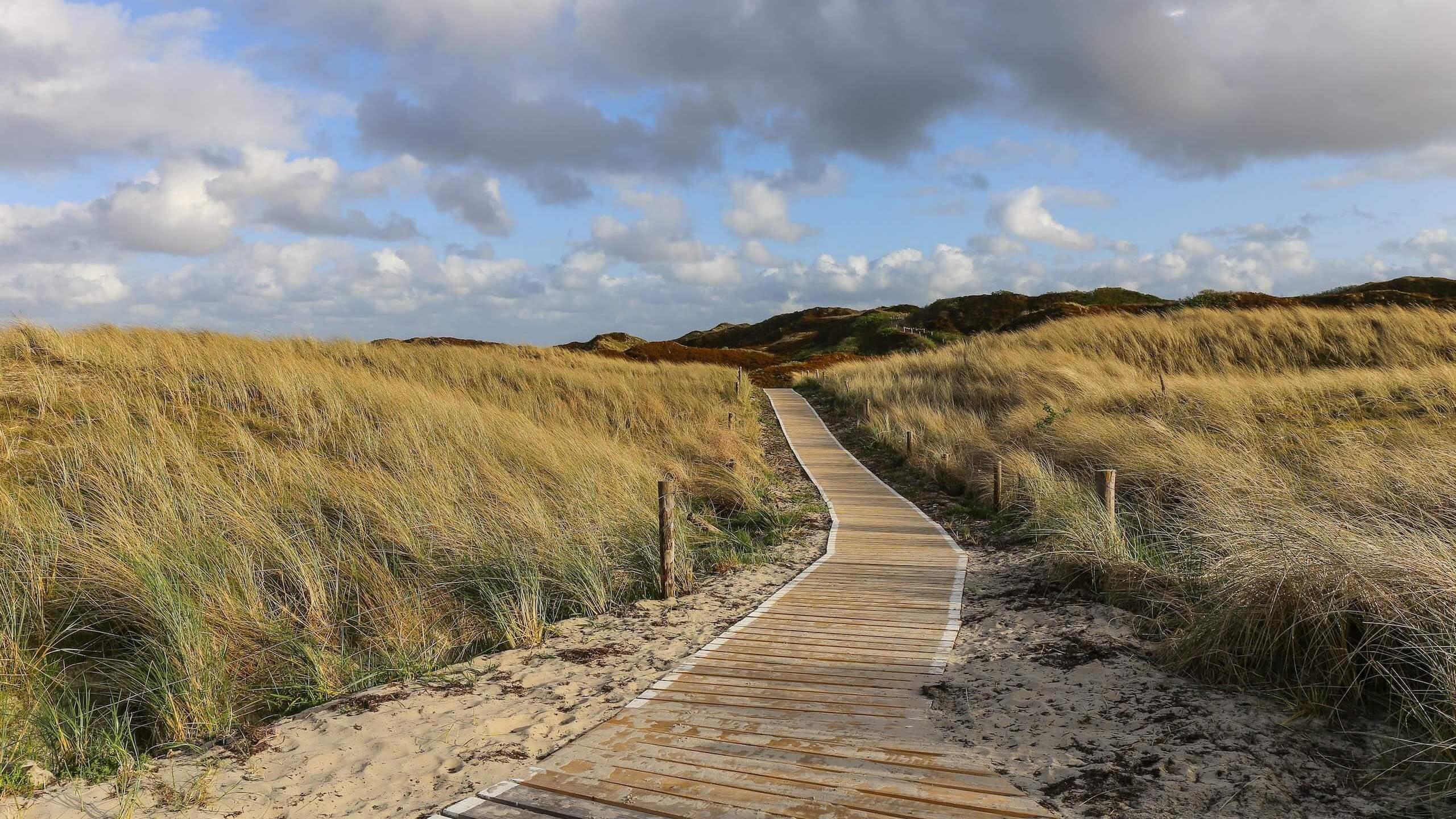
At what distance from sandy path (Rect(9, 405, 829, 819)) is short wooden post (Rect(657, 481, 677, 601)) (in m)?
0.93

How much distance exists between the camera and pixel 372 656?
578cm

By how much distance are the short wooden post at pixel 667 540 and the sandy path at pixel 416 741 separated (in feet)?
3.04

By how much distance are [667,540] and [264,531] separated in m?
3.57

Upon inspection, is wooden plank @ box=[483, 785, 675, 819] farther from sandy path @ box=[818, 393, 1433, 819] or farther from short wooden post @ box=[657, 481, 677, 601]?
short wooden post @ box=[657, 481, 677, 601]

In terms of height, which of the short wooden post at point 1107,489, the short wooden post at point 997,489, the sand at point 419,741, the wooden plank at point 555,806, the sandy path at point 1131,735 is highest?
the short wooden post at point 1107,489

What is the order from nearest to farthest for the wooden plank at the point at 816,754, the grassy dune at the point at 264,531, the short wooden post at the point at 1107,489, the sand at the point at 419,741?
the wooden plank at the point at 816,754
the sand at the point at 419,741
the grassy dune at the point at 264,531
the short wooden post at the point at 1107,489

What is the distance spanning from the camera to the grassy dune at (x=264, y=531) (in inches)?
199

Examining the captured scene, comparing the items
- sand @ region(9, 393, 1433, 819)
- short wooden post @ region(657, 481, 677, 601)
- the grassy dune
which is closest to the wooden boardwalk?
sand @ region(9, 393, 1433, 819)

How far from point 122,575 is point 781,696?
498cm

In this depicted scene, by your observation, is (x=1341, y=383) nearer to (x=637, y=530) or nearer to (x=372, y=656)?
(x=637, y=530)

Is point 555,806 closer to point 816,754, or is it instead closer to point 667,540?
point 816,754

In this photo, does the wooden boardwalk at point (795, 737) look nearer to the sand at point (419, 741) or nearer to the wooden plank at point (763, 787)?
the wooden plank at point (763, 787)

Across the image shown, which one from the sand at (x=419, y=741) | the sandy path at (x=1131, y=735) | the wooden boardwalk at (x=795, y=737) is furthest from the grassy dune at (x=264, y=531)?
the sandy path at (x=1131, y=735)

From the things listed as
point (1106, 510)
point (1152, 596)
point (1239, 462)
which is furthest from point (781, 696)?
point (1239, 462)
